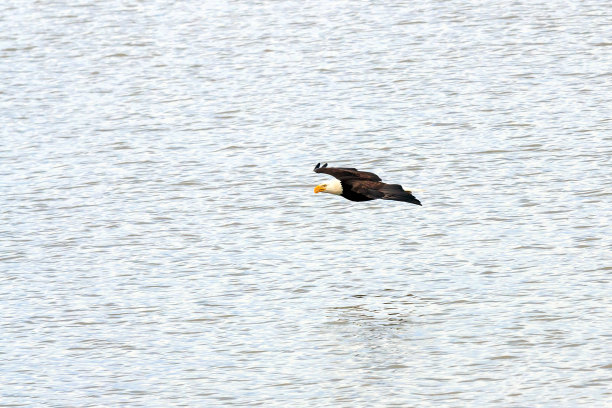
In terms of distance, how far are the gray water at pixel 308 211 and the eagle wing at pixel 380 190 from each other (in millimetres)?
1520

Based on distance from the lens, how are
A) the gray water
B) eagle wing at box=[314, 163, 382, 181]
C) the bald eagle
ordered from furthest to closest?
1. eagle wing at box=[314, 163, 382, 181]
2. the bald eagle
3. the gray water

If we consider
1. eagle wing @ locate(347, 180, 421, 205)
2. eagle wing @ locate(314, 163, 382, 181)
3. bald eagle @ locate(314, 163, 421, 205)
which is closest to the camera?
eagle wing @ locate(347, 180, 421, 205)

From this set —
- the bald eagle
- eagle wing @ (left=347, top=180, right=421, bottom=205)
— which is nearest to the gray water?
the bald eagle

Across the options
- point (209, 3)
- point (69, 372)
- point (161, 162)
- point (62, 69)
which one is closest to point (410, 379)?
point (69, 372)

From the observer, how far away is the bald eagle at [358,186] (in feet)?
62.6

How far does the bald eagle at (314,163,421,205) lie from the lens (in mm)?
19078

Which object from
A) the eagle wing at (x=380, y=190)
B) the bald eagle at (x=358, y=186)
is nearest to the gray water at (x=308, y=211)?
the bald eagle at (x=358, y=186)

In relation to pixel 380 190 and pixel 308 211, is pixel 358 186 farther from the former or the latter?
pixel 308 211

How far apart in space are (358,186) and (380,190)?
22.9 inches

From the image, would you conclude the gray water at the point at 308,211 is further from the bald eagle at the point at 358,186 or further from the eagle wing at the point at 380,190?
the eagle wing at the point at 380,190

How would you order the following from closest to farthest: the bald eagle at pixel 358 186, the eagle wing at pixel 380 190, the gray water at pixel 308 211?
the gray water at pixel 308 211 → the eagle wing at pixel 380 190 → the bald eagle at pixel 358 186

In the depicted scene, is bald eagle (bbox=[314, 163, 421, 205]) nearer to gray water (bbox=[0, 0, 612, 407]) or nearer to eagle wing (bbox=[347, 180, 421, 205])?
eagle wing (bbox=[347, 180, 421, 205])

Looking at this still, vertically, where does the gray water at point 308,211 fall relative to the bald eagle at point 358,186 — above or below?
Result: below

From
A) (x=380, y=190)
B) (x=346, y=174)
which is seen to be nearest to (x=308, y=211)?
(x=346, y=174)
